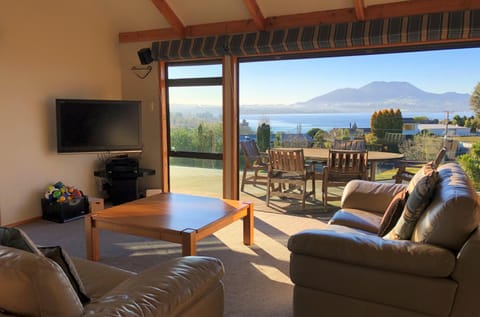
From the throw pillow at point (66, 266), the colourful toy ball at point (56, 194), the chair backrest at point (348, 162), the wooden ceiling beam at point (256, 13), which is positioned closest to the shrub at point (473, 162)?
the chair backrest at point (348, 162)

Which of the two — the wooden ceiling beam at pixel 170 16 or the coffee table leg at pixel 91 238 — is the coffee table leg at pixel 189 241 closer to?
the coffee table leg at pixel 91 238

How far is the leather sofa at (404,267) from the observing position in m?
1.86

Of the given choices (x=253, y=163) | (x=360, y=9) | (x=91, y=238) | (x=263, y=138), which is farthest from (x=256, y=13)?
(x=91, y=238)

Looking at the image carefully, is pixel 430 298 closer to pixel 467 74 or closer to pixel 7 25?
pixel 467 74

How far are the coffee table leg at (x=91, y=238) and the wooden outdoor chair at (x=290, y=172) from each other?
8.00 feet

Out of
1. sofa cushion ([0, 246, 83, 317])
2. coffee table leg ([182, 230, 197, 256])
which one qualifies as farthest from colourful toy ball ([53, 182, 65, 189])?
sofa cushion ([0, 246, 83, 317])

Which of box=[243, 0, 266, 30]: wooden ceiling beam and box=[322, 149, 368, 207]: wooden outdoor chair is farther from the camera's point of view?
box=[322, 149, 368, 207]: wooden outdoor chair

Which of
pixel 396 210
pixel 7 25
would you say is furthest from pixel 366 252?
pixel 7 25

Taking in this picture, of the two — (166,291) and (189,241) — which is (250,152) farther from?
(166,291)

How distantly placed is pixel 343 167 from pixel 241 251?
5.92 feet

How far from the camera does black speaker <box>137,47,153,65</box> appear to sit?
5.33 m

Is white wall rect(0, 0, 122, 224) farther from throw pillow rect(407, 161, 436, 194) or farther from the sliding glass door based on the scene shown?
throw pillow rect(407, 161, 436, 194)

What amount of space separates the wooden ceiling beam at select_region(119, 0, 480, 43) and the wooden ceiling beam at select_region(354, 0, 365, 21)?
14 mm

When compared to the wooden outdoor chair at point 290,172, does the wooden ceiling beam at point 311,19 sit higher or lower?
higher
